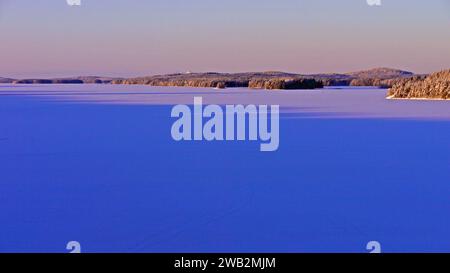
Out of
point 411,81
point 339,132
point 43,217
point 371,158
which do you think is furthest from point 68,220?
point 411,81

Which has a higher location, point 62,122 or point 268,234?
point 62,122

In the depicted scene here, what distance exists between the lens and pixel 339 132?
715cm

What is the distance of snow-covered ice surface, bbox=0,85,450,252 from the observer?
332 cm

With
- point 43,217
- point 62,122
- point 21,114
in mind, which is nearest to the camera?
point 43,217

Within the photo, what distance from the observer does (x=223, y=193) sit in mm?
4148

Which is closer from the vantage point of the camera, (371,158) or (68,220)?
(68,220)

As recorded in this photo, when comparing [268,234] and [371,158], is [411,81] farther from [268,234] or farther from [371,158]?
[268,234]

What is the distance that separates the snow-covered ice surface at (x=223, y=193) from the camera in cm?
332

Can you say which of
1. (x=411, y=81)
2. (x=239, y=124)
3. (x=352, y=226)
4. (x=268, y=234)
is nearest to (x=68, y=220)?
(x=268, y=234)

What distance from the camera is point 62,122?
26.7 ft

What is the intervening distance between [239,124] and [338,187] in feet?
13.8

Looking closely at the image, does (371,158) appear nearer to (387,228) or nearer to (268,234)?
(387,228)
